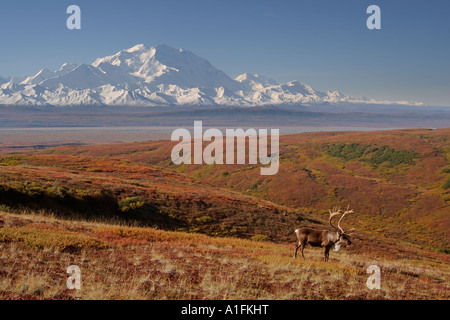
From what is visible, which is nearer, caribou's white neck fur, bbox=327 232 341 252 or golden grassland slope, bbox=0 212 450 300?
golden grassland slope, bbox=0 212 450 300

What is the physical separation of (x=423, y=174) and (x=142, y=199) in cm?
7124

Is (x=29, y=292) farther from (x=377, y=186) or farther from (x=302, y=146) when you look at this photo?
(x=302, y=146)

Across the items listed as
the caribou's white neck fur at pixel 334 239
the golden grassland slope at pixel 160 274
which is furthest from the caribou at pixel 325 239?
the golden grassland slope at pixel 160 274

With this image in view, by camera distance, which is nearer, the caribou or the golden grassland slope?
the golden grassland slope

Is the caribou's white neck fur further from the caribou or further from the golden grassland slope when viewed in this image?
the golden grassland slope

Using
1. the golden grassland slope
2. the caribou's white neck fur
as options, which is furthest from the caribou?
the golden grassland slope

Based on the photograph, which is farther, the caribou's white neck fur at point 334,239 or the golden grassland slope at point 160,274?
the caribou's white neck fur at point 334,239

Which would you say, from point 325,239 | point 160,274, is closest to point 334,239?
point 325,239

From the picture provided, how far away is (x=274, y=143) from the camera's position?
127875mm

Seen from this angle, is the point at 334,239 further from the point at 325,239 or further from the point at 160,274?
the point at 160,274

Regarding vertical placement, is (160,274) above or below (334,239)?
above

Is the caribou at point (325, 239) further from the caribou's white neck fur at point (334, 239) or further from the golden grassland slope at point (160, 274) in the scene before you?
the golden grassland slope at point (160, 274)

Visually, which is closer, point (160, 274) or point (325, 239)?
point (160, 274)

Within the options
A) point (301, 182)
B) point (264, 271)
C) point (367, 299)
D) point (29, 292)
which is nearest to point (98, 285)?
point (29, 292)
